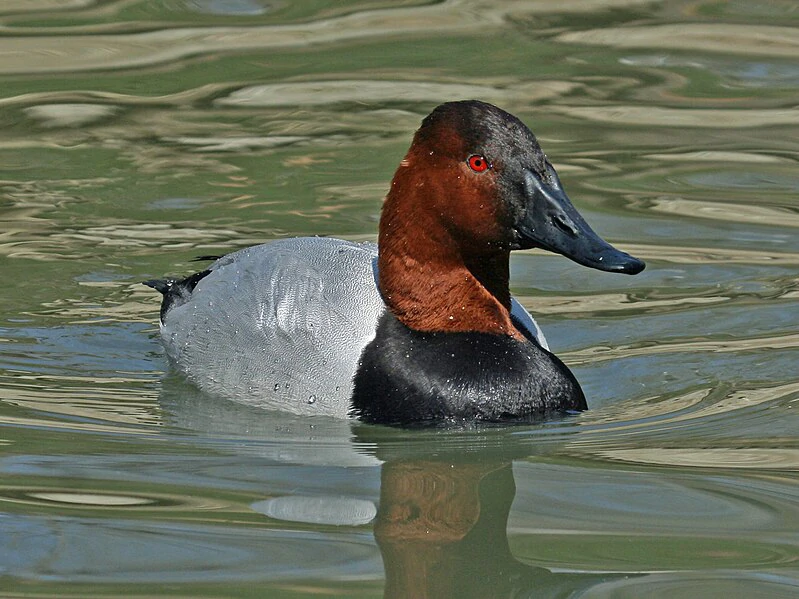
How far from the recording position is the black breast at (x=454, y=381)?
22.2ft

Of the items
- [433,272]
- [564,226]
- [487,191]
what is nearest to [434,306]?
[433,272]

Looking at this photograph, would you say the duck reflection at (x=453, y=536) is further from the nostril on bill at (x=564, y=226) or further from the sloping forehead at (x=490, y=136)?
the sloping forehead at (x=490, y=136)

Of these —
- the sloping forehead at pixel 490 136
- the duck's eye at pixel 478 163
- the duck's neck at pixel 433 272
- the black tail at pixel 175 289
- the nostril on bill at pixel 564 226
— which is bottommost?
the black tail at pixel 175 289

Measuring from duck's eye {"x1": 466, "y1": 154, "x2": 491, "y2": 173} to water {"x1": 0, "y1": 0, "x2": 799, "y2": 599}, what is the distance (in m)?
1.16

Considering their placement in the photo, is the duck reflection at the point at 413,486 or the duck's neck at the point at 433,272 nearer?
the duck reflection at the point at 413,486

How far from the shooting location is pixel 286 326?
23.3 feet

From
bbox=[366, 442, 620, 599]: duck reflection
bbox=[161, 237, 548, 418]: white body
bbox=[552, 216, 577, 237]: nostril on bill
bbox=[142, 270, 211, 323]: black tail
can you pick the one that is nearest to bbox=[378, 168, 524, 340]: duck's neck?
bbox=[161, 237, 548, 418]: white body

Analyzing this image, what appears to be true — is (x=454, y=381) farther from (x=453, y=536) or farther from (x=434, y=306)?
(x=453, y=536)

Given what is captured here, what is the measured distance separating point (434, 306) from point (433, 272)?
0.54 ft

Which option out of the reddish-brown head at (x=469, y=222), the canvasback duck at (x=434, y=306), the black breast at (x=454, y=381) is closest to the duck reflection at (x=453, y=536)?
the black breast at (x=454, y=381)

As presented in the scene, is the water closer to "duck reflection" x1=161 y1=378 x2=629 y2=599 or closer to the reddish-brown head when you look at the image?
"duck reflection" x1=161 y1=378 x2=629 y2=599

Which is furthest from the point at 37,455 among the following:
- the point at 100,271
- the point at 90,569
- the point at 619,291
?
the point at 619,291

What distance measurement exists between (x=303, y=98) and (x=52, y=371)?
5245mm

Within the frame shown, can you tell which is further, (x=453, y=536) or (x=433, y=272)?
(x=433, y=272)
